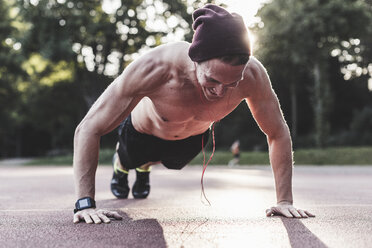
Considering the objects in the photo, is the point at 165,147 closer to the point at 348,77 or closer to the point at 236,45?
the point at 236,45

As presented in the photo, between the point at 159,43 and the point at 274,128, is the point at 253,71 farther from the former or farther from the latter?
the point at 159,43

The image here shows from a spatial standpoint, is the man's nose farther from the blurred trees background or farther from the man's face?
the blurred trees background

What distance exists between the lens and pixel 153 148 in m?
3.36

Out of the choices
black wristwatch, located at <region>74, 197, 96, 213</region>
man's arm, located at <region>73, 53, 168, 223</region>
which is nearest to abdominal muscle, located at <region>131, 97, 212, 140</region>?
man's arm, located at <region>73, 53, 168, 223</region>

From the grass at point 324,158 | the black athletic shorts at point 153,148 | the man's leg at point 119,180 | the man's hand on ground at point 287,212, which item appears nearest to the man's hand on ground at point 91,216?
the black athletic shorts at point 153,148

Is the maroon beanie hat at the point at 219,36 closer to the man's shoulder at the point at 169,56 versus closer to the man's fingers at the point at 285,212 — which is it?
the man's shoulder at the point at 169,56

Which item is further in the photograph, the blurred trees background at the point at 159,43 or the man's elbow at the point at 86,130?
the blurred trees background at the point at 159,43

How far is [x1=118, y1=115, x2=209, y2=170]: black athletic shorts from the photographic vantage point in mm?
3297

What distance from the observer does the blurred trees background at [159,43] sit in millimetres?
18094

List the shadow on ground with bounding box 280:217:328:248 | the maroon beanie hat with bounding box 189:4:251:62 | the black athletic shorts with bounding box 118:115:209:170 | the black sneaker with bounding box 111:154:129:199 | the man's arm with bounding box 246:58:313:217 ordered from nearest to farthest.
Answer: the shadow on ground with bounding box 280:217:328:248
the maroon beanie hat with bounding box 189:4:251:62
the man's arm with bounding box 246:58:313:217
the black athletic shorts with bounding box 118:115:209:170
the black sneaker with bounding box 111:154:129:199

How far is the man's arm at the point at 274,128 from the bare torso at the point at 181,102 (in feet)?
0.41

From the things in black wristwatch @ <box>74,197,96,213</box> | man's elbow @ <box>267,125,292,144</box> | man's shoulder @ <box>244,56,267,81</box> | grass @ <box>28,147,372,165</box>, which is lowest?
grass @ <box>28,147,372,165</box>

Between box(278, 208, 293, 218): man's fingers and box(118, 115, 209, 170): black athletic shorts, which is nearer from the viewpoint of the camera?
box(278, 208, 293, 218): man's fingers

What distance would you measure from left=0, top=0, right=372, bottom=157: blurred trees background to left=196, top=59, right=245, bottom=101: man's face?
1601 centimetres
